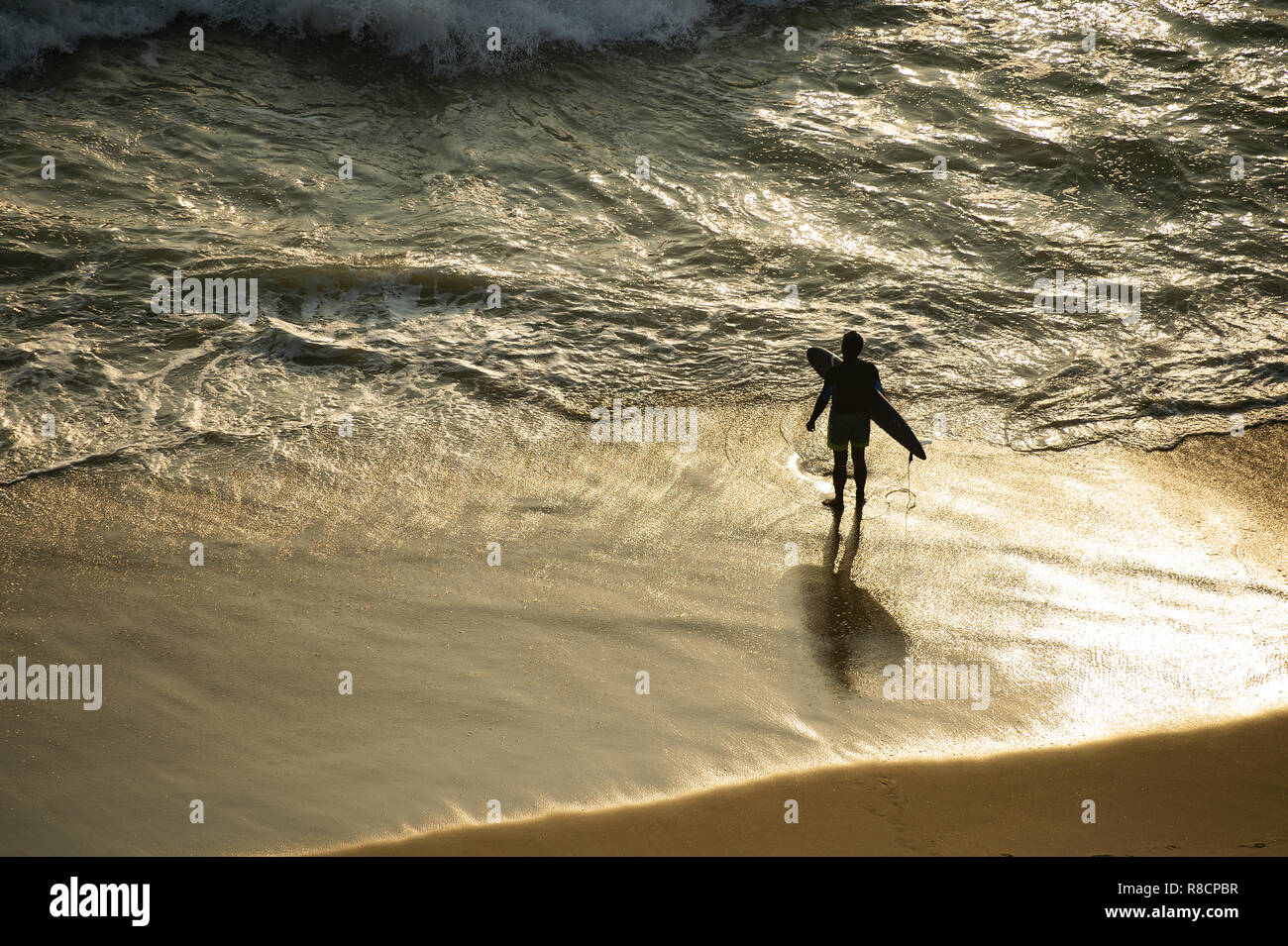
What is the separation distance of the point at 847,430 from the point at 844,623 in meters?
1.56

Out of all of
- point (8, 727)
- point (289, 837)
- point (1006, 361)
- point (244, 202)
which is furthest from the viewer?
point (244, 202)

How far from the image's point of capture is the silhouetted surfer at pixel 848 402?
7.06 meters

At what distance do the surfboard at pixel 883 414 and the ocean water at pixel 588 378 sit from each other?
17.5 inches

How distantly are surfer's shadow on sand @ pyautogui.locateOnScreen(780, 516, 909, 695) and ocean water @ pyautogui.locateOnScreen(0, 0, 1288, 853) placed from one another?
3 centimetres

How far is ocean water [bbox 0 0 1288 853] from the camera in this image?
5.34 metres

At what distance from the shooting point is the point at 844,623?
612 centimetres

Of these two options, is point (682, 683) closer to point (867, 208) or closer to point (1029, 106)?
point (867, 208)

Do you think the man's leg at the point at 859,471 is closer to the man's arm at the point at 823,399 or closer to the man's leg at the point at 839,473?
the man's leg at the point at 839,473

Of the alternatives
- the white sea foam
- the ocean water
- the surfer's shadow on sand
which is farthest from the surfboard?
the white sea foam

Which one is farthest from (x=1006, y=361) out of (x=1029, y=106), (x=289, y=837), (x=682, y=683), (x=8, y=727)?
(x=8, y=727)

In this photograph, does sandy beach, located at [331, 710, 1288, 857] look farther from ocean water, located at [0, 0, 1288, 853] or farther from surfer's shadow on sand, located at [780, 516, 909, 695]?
surfer's shadow on sand, located at [780, 516, 909, 695]

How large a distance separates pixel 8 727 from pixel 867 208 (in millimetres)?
9642

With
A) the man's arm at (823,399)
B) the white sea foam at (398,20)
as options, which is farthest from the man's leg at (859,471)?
the white sea foam at (398,20)

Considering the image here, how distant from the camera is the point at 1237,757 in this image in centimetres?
513
